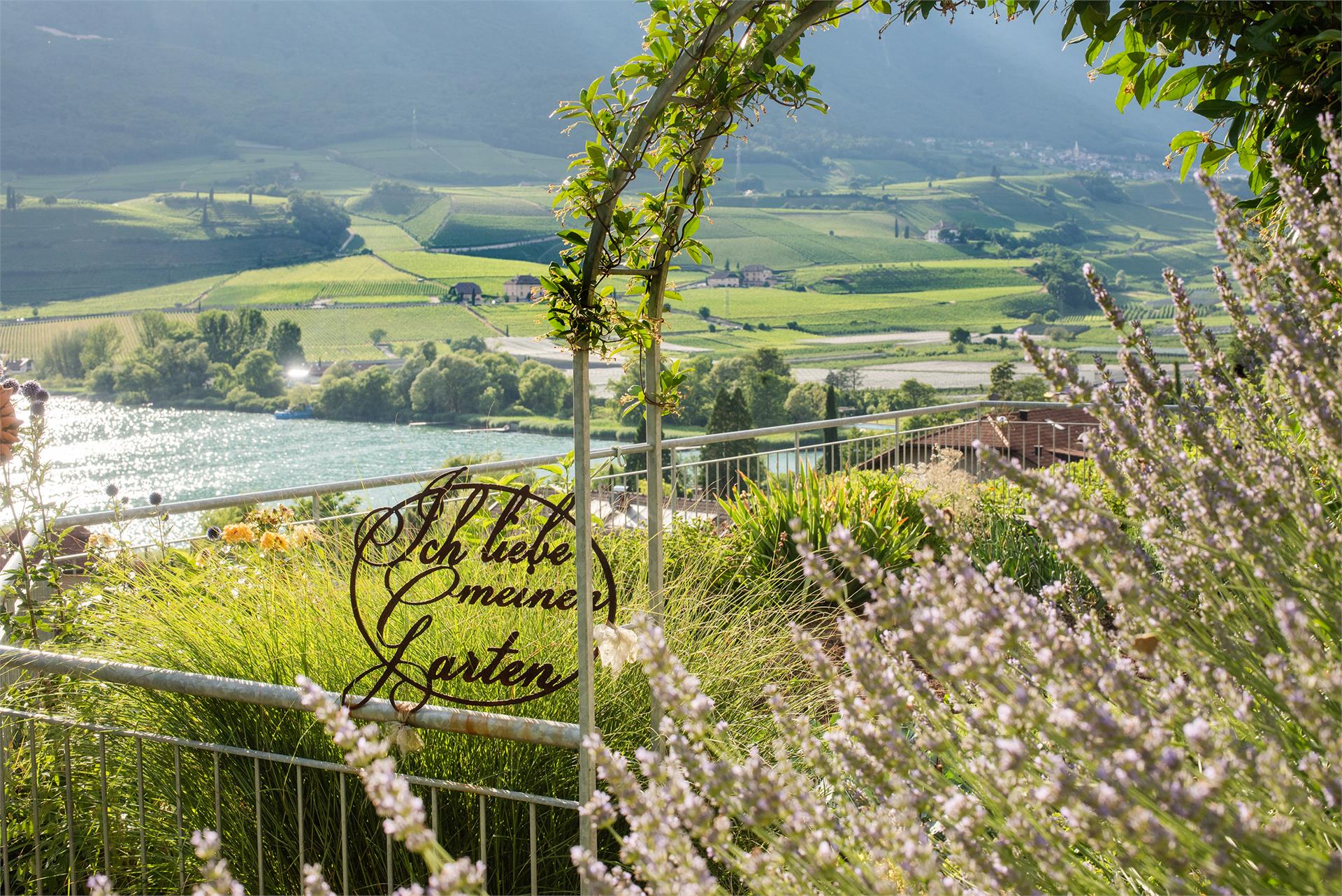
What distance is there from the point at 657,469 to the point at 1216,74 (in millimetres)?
1525

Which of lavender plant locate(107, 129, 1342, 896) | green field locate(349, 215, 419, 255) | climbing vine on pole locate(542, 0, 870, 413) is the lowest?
lavender plant locate(107, 129, 1342, 896)

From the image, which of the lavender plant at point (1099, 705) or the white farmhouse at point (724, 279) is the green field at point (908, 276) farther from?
the lavender plant at point (1099, 705)

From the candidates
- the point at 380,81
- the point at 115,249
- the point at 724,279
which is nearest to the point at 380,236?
the point at 115,249

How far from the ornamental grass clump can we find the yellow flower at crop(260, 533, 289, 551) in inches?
101

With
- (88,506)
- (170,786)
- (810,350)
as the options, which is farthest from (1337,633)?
(810,350)

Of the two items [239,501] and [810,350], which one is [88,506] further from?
[239,501]

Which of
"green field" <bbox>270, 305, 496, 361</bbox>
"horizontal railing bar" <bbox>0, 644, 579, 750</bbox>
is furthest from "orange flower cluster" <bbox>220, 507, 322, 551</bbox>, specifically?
"green field" <bbox>270, 305, 496, 361</bbox>

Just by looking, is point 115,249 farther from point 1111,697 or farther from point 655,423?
point 1111,697

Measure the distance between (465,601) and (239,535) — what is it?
2.08 metres

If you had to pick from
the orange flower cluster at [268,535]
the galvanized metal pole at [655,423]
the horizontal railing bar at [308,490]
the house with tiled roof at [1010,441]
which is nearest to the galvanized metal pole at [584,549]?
the galvanized metal pole at [655,423]

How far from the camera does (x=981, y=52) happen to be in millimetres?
158000

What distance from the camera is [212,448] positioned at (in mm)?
69250

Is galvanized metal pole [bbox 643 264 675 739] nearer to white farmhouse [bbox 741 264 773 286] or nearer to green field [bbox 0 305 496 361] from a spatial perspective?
green field [bbox 0 305 496 361]

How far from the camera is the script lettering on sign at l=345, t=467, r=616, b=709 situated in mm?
2012
